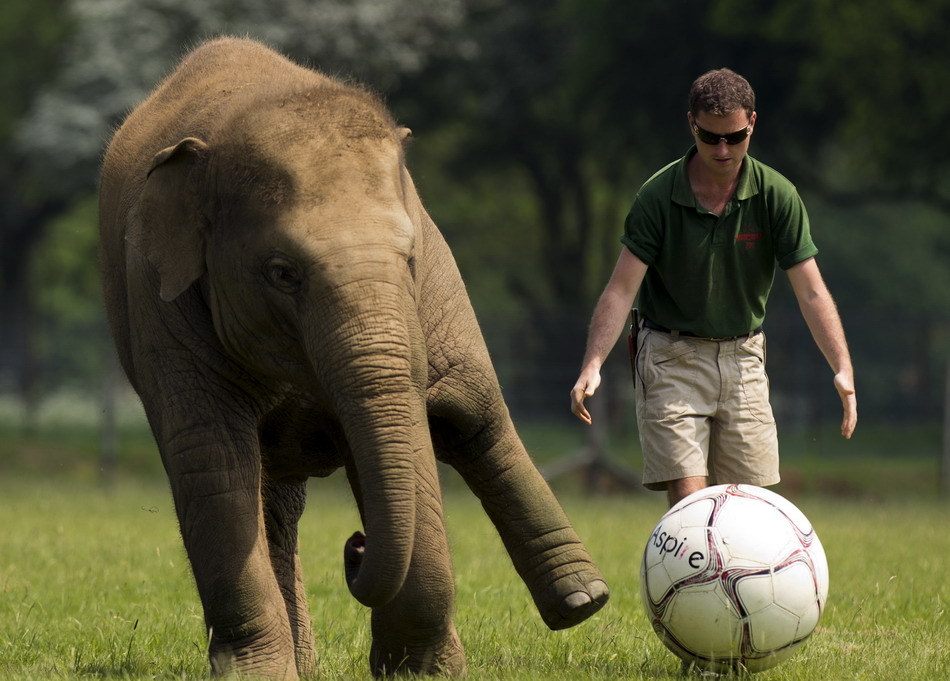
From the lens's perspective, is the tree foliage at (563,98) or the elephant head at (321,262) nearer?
the elephant head at (321,262)

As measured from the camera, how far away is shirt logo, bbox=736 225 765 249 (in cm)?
733

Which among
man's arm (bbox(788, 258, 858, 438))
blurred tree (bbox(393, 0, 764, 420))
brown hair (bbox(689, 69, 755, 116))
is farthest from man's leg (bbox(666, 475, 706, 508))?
blurred tree (bbox(393, 0, 764, 420))

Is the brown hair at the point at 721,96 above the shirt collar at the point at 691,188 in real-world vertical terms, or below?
above

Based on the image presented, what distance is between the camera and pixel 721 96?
22.8ft

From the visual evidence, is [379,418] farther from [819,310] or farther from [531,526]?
[819,310]

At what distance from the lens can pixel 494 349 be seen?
28.3 metres

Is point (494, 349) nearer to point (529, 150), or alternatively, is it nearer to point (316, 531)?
point (529, 150)

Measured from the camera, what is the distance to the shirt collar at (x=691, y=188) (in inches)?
287

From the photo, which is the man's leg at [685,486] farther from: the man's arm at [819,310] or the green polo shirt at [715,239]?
the man's arm at [819,310]

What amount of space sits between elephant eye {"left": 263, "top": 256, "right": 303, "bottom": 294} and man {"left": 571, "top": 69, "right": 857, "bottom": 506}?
1.49 m

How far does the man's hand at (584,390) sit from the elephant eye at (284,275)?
131 centimetres

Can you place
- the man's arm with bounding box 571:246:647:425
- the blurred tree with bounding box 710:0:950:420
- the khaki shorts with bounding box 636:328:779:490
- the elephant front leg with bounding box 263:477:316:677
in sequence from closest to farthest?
the man's arm with bounding box 571:246:647:425 < the khaki shorts with bounding box 636:328:779:490 < the elephant front leg with bounding box 263:477:316:677 < the blurred tree with bounding box 710:0:950:420

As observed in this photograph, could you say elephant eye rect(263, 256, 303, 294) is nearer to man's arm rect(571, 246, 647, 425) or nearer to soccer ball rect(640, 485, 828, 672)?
man's arm rect(571, 246, 647, 425)

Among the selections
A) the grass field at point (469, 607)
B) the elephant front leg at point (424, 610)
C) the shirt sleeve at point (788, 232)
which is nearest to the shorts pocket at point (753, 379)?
the shirt sleeve at point (788, 232)
